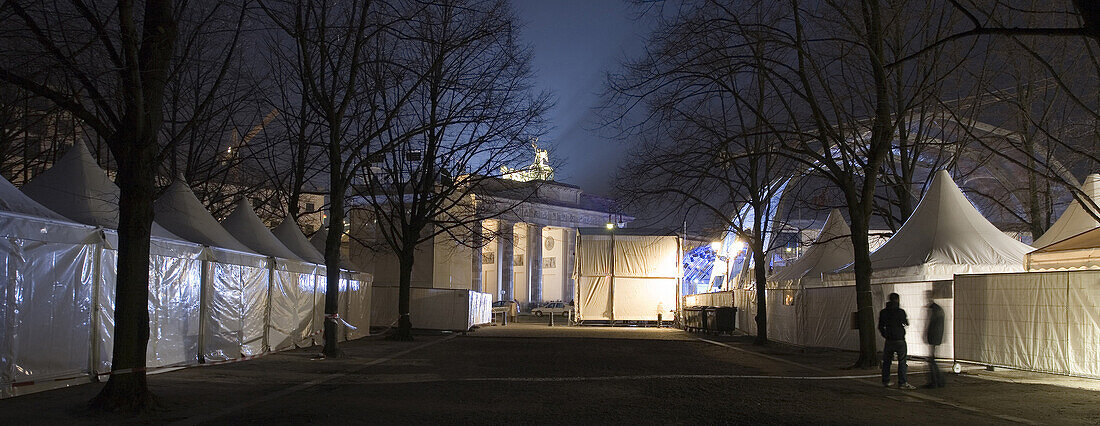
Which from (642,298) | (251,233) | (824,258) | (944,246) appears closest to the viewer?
(944,246)

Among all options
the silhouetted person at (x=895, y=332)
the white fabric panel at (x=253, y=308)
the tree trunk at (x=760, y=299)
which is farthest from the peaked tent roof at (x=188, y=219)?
the tree trunk at (x=760, y=299)

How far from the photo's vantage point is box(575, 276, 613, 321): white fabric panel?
153 ft

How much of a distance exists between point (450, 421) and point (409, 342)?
754 inches

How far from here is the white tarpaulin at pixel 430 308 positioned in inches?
1428

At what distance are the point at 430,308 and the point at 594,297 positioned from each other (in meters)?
12.7

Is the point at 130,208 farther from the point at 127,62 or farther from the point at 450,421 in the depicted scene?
the point at 450,421

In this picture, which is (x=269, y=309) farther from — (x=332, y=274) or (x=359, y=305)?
(x=359, y=305)

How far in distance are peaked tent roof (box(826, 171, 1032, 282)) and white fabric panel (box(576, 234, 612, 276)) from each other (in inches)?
945

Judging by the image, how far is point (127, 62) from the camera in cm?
976

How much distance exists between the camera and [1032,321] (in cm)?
1495

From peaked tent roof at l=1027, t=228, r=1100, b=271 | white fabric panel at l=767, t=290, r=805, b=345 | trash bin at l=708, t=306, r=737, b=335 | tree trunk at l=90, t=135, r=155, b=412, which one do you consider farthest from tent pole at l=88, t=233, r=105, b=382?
trash bin at l=708, t=306, r=737, b=335

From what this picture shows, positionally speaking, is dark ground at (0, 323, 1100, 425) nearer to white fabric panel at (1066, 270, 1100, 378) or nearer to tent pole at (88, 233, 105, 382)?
white fabric panel at (1066, 270, 1100, 378)

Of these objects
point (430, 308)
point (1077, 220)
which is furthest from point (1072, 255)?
point (430, 308)

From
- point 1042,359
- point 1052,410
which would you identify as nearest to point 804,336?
point 1042,359
